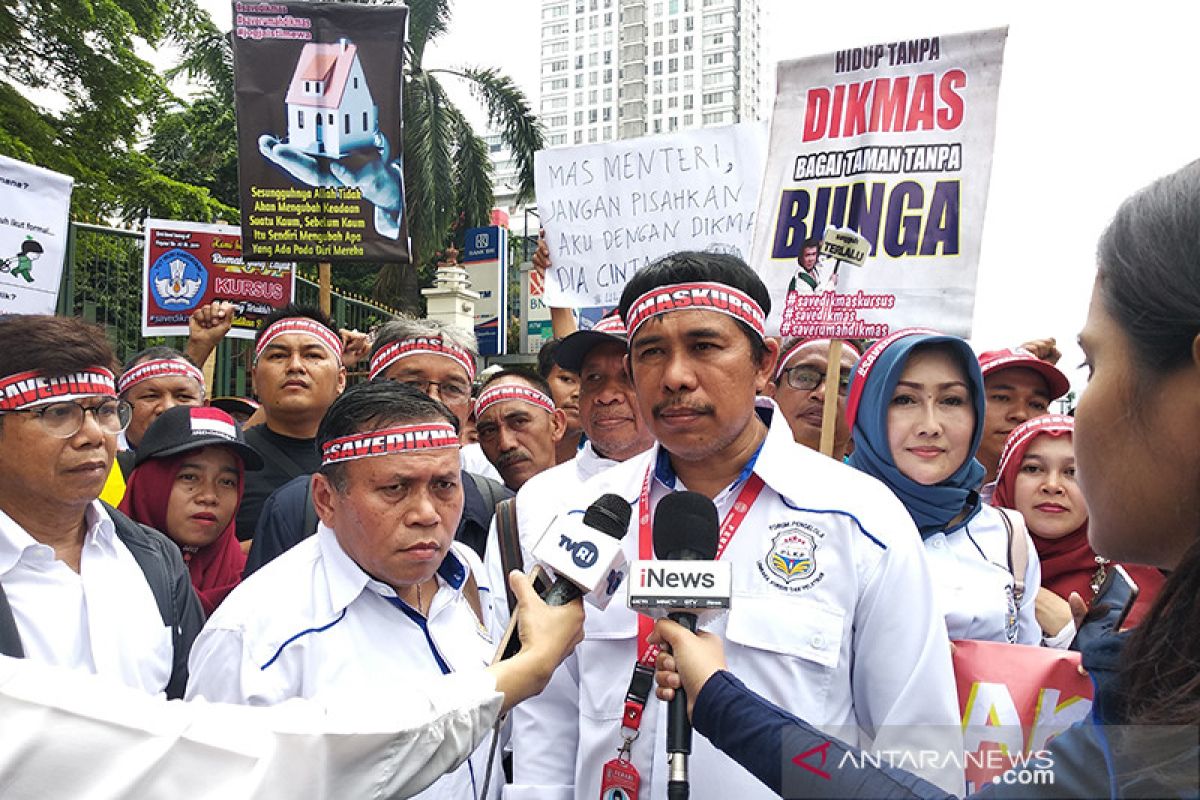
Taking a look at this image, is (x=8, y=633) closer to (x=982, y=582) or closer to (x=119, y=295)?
(x=982, y=582)

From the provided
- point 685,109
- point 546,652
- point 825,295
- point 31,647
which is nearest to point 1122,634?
point 546,652

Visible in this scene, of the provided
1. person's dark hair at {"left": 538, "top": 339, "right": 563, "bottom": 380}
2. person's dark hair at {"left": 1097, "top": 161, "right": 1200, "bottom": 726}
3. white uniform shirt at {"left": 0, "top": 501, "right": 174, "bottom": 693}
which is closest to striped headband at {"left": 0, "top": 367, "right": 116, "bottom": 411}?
white uniform shirt at {"left": 0, "top": 501, "right": 174, "bottom": 693}

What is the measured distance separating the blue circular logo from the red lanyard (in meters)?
5.40

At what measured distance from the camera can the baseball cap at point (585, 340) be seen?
3824mm

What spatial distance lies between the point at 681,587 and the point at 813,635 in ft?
1.84

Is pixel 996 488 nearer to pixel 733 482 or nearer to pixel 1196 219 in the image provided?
pixel 733 482

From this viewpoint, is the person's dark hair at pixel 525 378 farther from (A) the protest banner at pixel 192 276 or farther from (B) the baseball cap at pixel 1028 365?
(A) the protest banner at pixel 192 276

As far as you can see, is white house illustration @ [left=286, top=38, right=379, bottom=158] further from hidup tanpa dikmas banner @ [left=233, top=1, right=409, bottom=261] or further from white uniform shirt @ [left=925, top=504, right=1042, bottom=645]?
white uniform shirt @ [left=925, top=504, right=1042, bottom=645]

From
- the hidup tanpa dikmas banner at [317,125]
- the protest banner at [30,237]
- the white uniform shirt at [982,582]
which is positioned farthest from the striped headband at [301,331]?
the white uniform shirt at [982,582]

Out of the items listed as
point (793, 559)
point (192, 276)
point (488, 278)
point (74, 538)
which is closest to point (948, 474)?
point (793, 559)

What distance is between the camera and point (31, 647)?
2.53 meters

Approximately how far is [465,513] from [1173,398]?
117 inches

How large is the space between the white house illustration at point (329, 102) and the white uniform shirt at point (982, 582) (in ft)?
14.9

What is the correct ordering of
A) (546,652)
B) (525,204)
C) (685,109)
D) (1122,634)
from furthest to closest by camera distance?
1. (685,109)
2. (525,204)
3. (546,652)
4. (1122,634)
